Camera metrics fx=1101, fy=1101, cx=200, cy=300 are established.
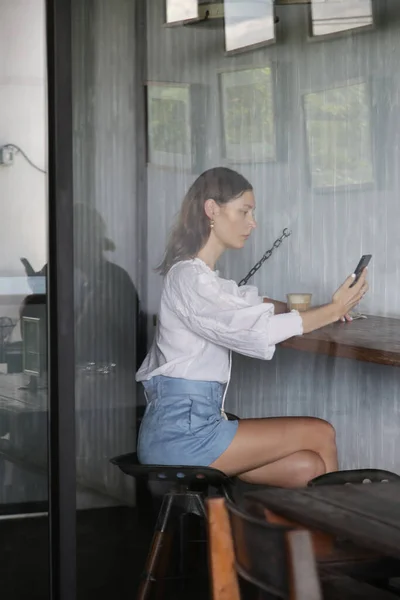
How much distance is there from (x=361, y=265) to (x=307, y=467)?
51 cm

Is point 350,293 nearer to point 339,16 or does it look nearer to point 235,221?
point 235,221

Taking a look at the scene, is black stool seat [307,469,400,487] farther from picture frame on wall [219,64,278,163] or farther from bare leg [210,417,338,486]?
picture frame on wall [219,64,278,163]

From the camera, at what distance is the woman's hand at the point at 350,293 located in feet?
8.68

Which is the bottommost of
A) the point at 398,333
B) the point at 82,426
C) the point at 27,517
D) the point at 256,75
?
the point at 27,517

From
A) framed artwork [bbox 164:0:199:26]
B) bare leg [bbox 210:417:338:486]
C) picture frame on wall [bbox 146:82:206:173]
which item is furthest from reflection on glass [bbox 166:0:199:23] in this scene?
bare leg [bbox 210:417:338:486]

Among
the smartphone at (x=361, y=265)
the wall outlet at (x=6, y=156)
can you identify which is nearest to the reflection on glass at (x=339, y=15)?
the smartphone at (x=361, y=265)

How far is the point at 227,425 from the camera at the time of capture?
2.63 m

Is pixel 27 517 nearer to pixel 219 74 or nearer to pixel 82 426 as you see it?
pixel 82 426

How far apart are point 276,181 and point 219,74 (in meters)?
0.30

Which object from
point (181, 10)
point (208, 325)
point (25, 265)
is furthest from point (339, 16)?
point (25, 265)

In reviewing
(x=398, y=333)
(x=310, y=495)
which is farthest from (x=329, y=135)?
(x=310, y=495)

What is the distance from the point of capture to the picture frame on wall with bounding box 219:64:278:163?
8.90ft

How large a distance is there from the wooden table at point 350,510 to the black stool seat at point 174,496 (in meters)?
0.66

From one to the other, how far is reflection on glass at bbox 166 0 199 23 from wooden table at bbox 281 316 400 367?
85cm
